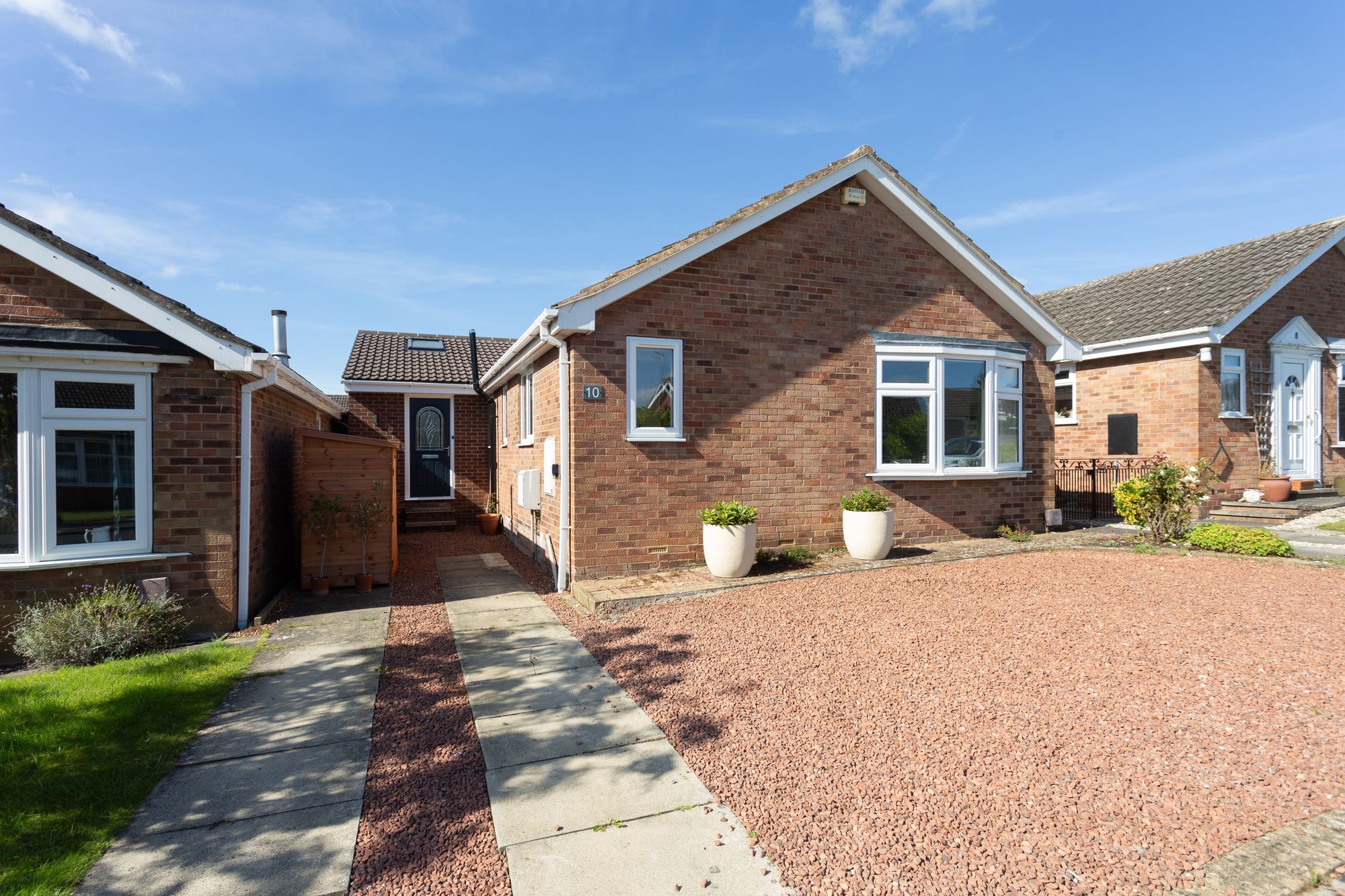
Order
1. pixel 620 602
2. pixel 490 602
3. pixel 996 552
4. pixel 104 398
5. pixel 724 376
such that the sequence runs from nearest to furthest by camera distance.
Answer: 1. pixel 104 398
2. pixel 620 602
3. pixel 490 602
4. pixel 724 376
5. pixel 996 552

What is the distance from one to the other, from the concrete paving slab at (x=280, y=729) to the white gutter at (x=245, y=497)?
8.32 ft

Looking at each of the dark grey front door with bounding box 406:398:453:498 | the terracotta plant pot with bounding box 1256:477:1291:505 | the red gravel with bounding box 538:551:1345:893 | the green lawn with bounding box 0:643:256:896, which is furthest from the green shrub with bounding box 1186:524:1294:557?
the dark grey front door with bounding box 406:398:453:498

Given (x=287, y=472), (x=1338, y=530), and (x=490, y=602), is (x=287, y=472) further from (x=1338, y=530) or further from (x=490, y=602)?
(x=1338, y=530)

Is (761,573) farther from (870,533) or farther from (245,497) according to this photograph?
(245,497)

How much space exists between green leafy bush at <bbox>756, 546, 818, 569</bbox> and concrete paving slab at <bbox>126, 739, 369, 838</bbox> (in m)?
5.39

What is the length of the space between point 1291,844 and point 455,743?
4240 mm

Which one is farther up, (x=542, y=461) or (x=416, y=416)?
(x=416, y=416)

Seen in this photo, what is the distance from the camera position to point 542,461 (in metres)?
9.64

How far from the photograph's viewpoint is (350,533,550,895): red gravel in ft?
9.53

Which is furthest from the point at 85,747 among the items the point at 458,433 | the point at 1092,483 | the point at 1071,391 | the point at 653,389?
the point at 1071,391

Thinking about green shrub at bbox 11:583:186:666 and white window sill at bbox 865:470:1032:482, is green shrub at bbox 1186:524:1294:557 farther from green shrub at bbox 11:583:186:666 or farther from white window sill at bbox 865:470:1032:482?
green shrub at bbox 11:583:186:666

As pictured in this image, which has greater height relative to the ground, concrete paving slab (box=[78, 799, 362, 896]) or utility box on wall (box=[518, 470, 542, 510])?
utility box on wall (box=[518, 470, 542, 510])

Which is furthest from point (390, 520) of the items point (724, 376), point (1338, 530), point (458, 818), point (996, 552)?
point (1338, 530)

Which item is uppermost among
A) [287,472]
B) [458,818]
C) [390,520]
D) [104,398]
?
[104,398]
